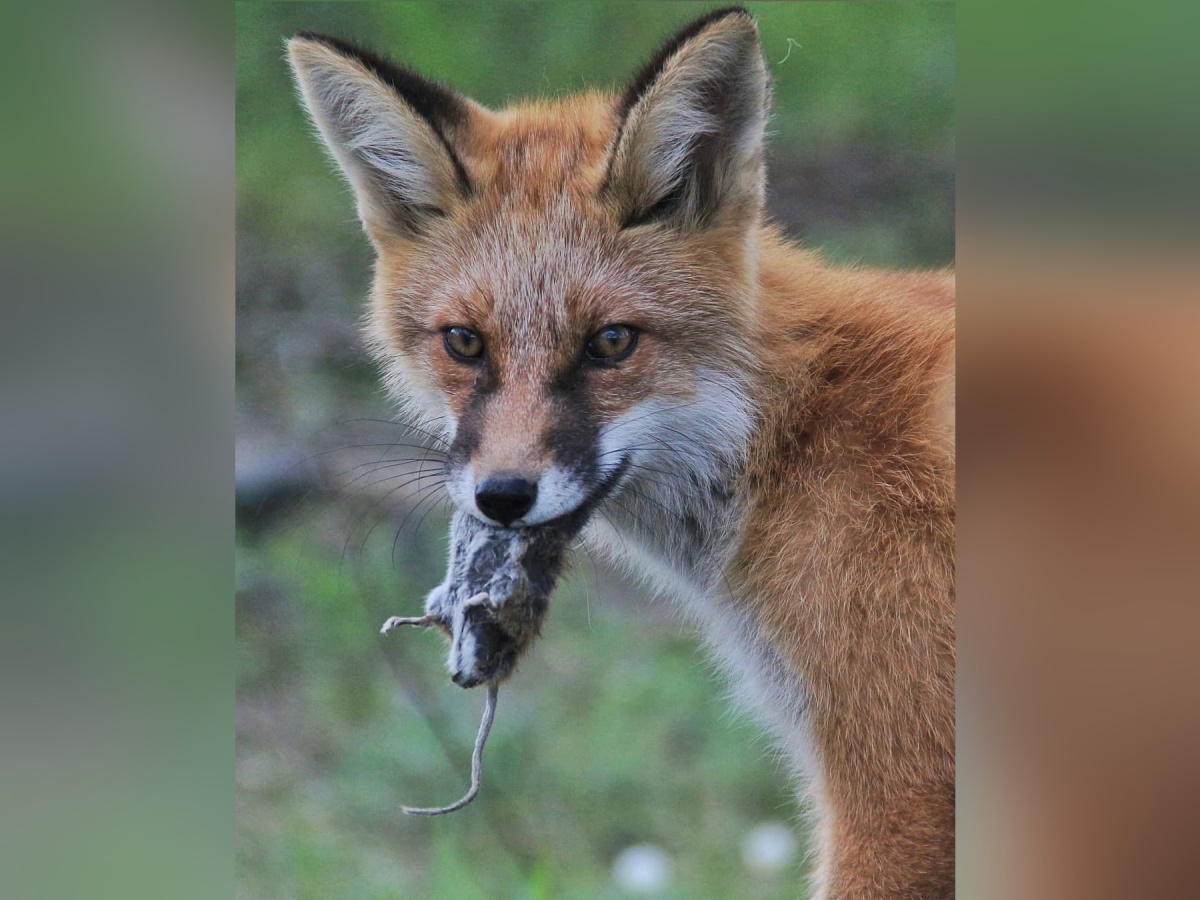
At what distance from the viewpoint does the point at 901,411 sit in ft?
8.03

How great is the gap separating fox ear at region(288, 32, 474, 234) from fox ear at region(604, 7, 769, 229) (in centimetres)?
37

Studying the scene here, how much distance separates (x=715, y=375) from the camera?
2.39 m

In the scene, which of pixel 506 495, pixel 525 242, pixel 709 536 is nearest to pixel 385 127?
pixel 525 242

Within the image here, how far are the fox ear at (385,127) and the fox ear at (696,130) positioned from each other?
367 mm

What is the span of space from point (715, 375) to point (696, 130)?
0.50 meters

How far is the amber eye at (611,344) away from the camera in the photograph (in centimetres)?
230

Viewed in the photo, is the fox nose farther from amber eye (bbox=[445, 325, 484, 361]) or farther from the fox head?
amber eye (bbox=[445, 325, 484, 361])

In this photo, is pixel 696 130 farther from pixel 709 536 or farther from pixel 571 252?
pixel 709 536

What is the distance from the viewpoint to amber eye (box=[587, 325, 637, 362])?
2.30m

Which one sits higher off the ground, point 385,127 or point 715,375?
point 385,127
